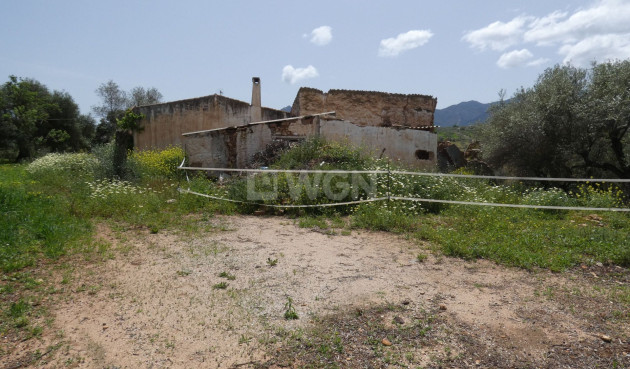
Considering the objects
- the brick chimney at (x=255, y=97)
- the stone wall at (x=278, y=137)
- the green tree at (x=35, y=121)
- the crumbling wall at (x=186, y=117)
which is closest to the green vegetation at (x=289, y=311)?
the stone wall at (x=278, y=137)

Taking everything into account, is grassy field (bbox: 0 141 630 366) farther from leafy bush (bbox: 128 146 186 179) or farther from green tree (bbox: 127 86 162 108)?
green tree (bbox: 127 86 162 108)

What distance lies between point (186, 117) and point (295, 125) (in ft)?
19.5

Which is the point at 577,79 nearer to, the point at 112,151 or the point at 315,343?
the point at 315,343

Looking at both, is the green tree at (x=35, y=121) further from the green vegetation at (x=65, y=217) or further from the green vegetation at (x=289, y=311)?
the green vegetation at (x=289, y=311)

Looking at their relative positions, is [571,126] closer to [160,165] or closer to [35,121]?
[160,165]

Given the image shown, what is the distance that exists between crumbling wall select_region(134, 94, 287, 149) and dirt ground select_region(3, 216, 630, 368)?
10.3m

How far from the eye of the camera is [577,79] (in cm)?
1197

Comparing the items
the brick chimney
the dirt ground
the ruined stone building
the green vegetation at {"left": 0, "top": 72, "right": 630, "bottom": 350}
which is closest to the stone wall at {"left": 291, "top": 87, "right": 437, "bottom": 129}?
the ruined stone building

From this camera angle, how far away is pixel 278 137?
1195cm

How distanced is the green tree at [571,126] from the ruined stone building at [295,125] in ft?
8.81

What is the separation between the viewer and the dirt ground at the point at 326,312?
119 inches

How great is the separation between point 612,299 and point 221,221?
5933mm

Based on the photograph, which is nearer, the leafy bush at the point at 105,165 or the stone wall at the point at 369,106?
the leafy bush at the point at 105,165

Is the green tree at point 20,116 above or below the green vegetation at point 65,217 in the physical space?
above
